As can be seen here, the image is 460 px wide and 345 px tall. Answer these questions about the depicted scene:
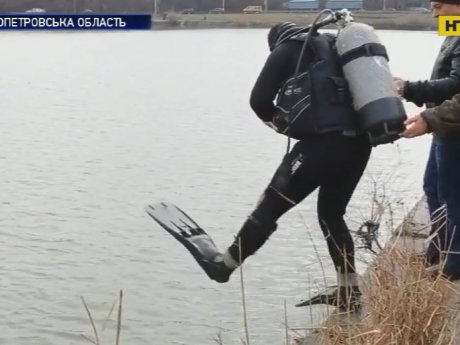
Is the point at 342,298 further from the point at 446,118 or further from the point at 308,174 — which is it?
the point at 446,118

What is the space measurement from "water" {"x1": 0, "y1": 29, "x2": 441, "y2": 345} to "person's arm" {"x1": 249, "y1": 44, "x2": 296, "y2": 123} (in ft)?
4.18

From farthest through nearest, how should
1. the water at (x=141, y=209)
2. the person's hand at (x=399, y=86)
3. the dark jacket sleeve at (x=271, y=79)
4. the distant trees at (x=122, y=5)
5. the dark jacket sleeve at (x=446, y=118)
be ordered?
the distant trees at (x=122, y=5), the water at (x=141, y=209), the person's hand at (x=399, y=86), the dark jacket sleeve at (x=271, y=79), the dark jacket sleeve at (x=446, y=118)

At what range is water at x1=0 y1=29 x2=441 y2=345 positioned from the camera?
6559 mm

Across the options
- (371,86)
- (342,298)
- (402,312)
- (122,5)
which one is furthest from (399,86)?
(122,5)

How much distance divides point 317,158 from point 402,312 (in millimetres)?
1223

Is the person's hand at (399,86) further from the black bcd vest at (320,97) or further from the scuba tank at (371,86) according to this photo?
the black bcd vest at (320,97)

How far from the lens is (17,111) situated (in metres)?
20.4

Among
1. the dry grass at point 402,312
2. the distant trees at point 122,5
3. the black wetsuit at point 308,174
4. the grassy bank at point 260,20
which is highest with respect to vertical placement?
the black wetsuit at point 308,174

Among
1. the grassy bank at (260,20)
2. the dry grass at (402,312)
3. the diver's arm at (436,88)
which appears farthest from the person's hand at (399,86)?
the grassy bank at (260,20)

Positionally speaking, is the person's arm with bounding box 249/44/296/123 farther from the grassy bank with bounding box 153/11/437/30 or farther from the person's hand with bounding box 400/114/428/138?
the grassy bank with bounding box 153/11/437/30

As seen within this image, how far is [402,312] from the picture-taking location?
368 cm

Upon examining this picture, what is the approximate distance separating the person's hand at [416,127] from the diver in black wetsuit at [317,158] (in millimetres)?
262

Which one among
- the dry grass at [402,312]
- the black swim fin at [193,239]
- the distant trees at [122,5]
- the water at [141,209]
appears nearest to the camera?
the dry grass at [402,312]

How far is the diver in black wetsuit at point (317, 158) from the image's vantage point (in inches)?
183
